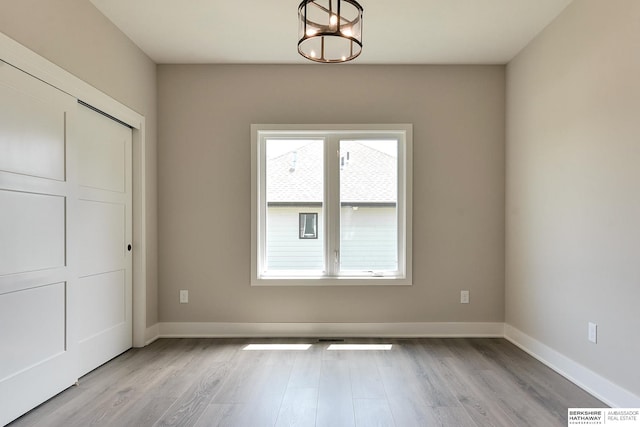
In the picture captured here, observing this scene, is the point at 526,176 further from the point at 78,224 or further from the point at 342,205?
the point at 78,224

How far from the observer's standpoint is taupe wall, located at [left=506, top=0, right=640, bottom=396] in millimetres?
2309

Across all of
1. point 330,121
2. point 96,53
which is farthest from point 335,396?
point 96,53

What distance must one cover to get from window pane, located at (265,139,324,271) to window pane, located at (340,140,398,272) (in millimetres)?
252

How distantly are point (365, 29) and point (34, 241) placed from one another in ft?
9.35

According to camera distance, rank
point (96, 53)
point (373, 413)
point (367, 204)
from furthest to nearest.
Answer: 1. point (367, 204)
2. point (96, 53)
3. point (373, 413)

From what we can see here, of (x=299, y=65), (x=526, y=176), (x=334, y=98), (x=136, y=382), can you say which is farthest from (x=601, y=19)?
(x=136, y=382)

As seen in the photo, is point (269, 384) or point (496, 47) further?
point (496, 47)

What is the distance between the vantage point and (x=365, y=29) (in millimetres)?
3197

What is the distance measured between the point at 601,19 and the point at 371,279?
272cm

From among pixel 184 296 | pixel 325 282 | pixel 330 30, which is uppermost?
pixel 330 30

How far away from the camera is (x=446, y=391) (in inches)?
103

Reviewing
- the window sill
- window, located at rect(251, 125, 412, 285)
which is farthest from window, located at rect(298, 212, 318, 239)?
the window sill

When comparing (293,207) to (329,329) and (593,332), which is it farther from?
(593,332)

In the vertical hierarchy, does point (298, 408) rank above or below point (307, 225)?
below
